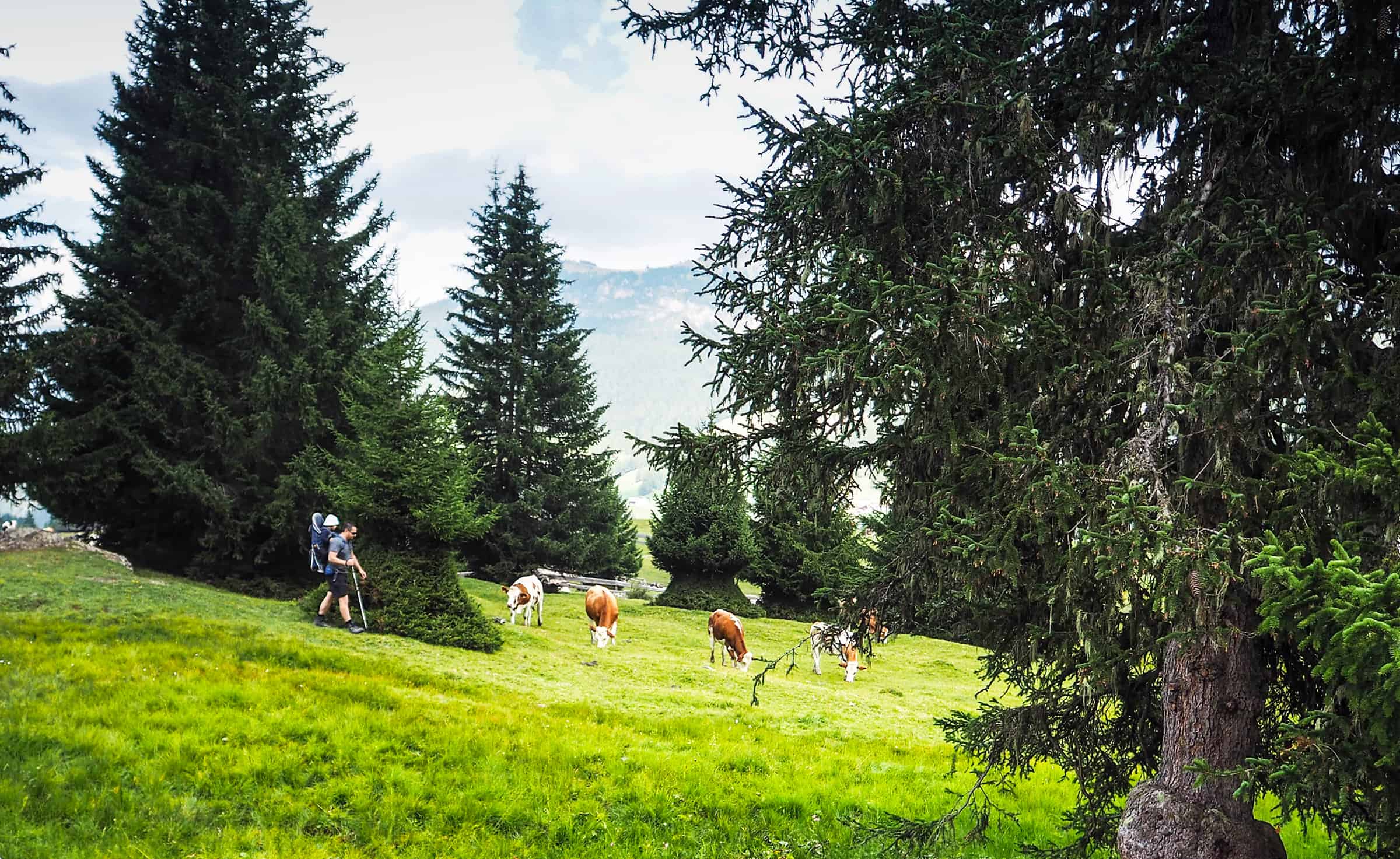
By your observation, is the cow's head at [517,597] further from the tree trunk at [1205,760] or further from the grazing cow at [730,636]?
the tree trunk at [1205,760]

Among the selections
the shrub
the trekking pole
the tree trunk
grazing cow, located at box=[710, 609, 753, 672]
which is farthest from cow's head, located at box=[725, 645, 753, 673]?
the tree trunk

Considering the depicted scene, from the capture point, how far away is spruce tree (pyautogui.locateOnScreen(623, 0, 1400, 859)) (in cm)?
371

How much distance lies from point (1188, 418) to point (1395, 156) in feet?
6.01

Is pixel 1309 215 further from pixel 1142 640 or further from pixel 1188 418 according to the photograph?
pixel 1142 640

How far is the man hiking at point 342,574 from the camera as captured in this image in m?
13.9

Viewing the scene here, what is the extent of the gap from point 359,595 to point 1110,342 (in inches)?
551

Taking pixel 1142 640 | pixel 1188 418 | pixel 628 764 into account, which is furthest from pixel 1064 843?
pixel 1188 418

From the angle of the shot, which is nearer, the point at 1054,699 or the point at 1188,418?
the point at 1188,418

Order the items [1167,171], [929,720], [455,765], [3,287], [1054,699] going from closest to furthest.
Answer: [1167,171] → [1054,699] → [455,765] → [929,720] → [3,287]

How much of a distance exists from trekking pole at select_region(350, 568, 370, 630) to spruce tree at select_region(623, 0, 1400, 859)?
11.5 m

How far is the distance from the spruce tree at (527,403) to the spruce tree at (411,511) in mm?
12841

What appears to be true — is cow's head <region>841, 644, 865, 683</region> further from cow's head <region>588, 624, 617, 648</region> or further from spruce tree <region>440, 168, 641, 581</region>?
spruce tree <region>440, 168, 641, 581</region>

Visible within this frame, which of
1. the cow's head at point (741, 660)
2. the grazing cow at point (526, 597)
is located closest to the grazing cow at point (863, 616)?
the cow's head at point (741, 660)

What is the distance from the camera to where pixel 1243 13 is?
15.2ft
